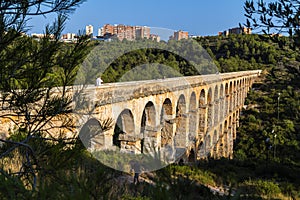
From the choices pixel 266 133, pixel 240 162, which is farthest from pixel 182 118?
pixel 266 133

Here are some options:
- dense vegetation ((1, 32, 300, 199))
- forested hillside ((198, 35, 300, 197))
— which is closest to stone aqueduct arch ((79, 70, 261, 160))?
dense vegetation ((1, 32, 300, 199))

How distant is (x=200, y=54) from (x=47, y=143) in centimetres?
3413

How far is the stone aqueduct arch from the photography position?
924 centimetres

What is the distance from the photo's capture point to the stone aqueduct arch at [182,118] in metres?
9.24

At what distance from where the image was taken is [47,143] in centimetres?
270

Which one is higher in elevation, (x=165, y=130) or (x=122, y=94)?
(x=122, y=94)

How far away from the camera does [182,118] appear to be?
51.4 feet

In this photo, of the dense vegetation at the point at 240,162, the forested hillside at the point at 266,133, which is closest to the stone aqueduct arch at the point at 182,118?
the dense vegetation at the point at 240,162

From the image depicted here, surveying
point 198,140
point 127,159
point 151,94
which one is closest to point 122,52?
point 198,140

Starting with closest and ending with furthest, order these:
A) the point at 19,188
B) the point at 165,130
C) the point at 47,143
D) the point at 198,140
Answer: the point at 19,188, the point at 47,143, the point at 165,130, the point at 198,140

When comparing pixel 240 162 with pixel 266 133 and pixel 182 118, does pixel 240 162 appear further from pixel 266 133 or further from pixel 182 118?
pixel 266 133

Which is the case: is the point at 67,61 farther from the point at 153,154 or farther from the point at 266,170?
the point at 266,170

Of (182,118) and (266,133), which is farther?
(266,133)

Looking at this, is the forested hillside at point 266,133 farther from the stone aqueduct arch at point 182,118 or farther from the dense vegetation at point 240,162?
the stone aqueduct arch at point 182,118
